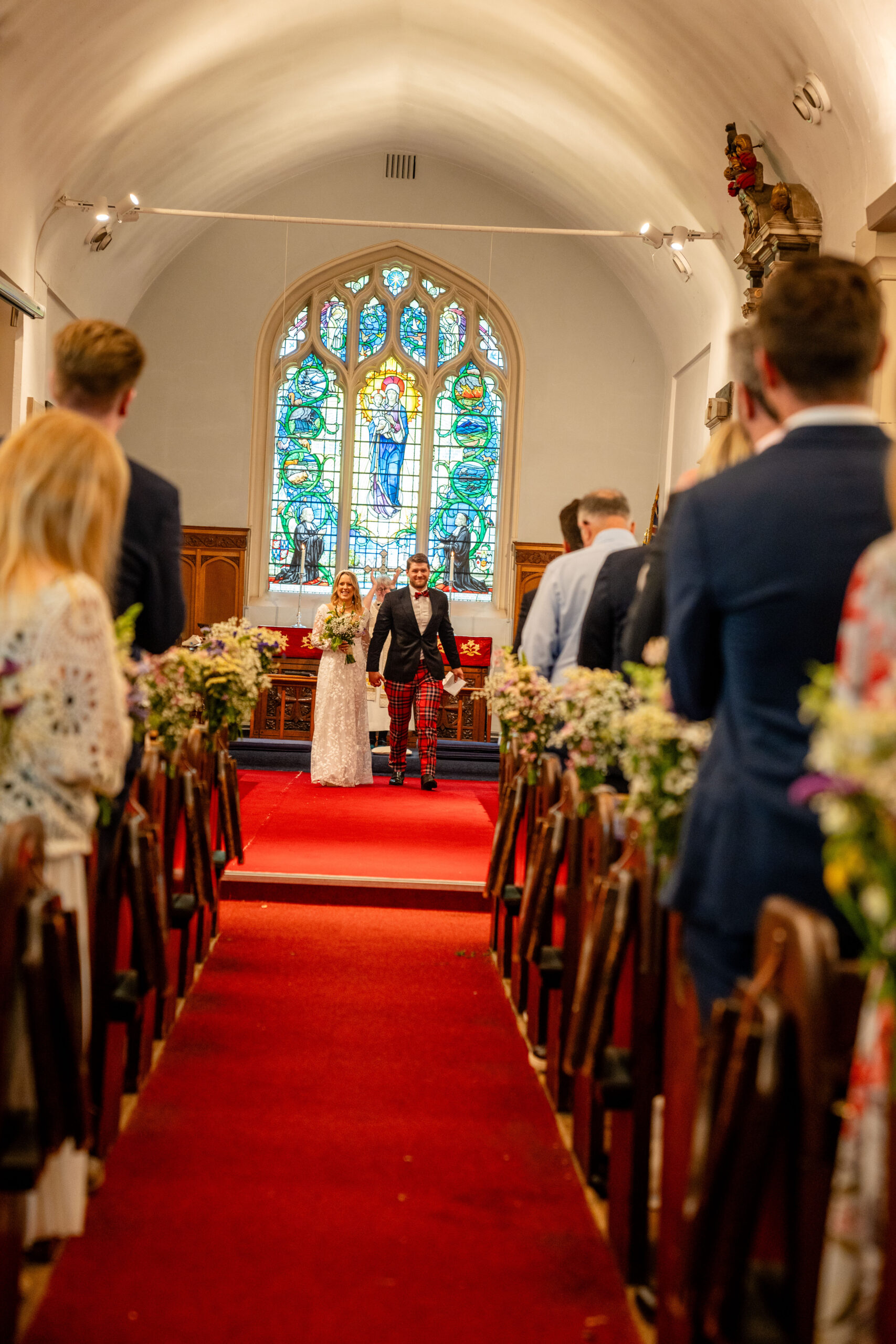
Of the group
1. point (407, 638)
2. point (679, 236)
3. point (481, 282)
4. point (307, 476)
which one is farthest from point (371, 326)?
point (407, 638)

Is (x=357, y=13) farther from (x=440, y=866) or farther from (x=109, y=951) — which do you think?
Answer: (x=109, y=951)

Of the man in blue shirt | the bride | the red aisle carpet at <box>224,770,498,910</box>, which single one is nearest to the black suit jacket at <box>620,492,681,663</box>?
the man in blue shirt

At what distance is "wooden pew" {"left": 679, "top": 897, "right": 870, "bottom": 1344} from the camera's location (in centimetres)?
158

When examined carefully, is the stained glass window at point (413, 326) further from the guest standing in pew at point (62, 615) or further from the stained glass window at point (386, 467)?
the guest standing in pew at point (62, 615)

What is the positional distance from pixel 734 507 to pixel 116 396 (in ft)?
5.11

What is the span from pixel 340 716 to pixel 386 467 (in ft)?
19.2

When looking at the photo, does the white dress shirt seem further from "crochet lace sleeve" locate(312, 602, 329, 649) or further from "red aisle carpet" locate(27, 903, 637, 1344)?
"crochet lace sleeve" locate(312, 602, 329, 649)

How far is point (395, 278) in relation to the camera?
51.2ft

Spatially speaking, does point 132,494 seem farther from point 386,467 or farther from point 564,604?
point 386,467

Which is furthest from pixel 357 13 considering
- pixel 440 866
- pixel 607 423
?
pixel 440 866

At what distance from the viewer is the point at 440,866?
277 inches

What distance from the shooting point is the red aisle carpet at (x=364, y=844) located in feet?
20.9

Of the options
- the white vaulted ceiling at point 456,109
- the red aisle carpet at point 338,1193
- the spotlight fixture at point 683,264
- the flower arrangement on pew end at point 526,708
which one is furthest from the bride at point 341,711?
the red aisle carpet at point 338,1193

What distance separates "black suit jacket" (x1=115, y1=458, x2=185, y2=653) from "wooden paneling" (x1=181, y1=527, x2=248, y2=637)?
11544mm
